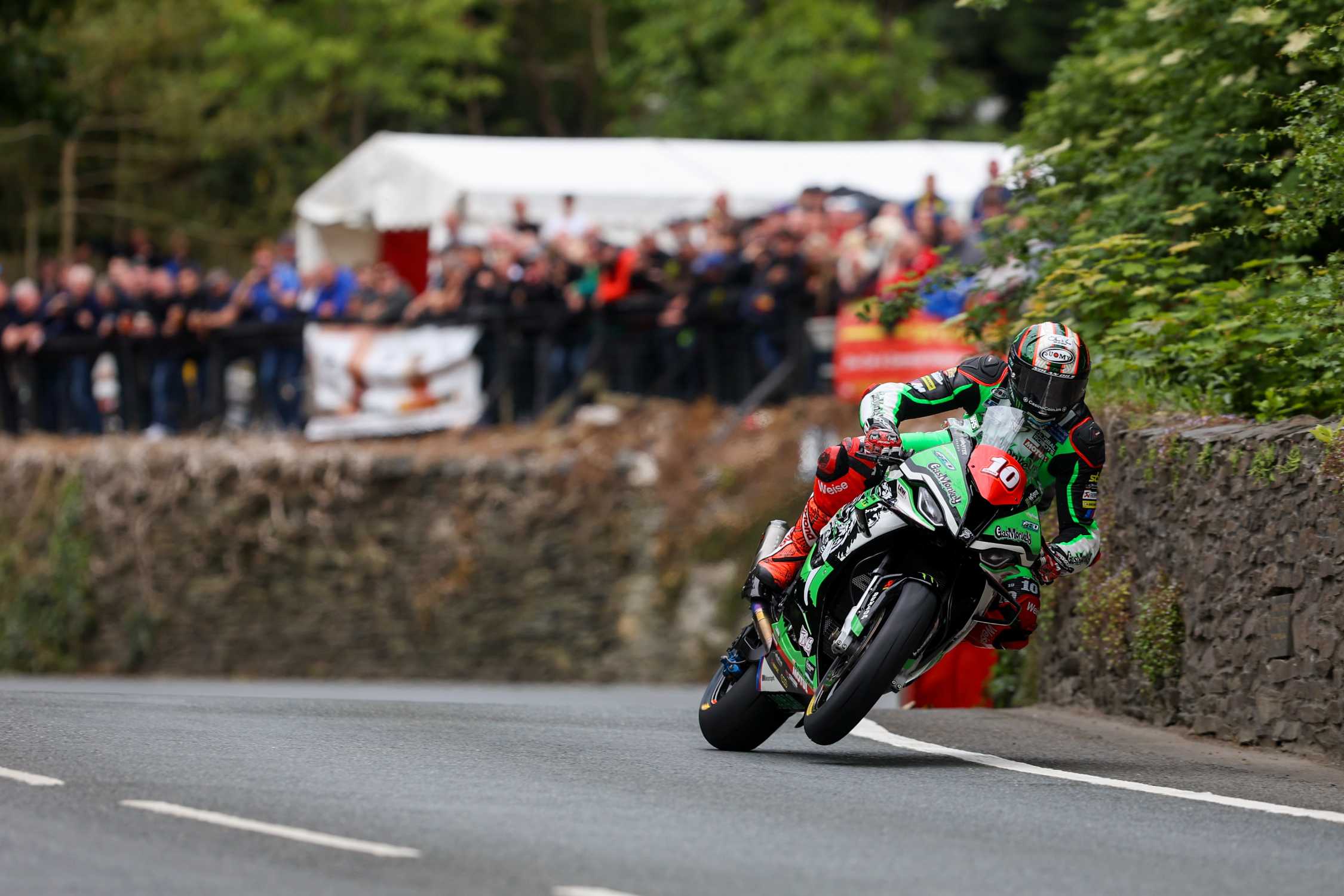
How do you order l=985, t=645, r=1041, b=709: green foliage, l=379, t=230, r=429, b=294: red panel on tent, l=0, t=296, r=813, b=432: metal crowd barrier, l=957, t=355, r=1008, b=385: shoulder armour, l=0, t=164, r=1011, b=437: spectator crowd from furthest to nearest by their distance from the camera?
l=379, t=230, r=429, b=294: red panel on tent → l=0, t=296, r=813, b=432: metal crowd barrier → l=0, t=164, r=1011, b=437: spectator crowd → l=985, t=645, r=1041, b=709: green foliage → l=957, t=355, r=1008, b=385: shoulder armour

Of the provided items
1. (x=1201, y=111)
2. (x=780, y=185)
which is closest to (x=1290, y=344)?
(x=1201, y=111)

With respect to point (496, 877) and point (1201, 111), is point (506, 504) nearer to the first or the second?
point (1201, 111)

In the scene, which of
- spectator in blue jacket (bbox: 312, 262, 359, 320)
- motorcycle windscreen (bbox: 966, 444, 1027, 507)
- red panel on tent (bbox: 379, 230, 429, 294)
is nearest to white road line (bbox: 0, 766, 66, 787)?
motorcycle windscreen (bbox: 966, 444, 1027, 507)

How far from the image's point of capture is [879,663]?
8516mm

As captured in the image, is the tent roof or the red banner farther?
the tent roof

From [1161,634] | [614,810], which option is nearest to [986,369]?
[1161,634]

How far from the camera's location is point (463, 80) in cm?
4838

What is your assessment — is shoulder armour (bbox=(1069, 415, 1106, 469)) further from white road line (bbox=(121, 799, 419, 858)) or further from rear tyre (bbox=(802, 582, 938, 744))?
white road line (bbox=(121, 799, 419, 858))

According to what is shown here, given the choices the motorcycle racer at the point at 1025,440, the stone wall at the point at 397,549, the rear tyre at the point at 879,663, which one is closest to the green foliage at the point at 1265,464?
the motorcycle racer at the point at 1025,440

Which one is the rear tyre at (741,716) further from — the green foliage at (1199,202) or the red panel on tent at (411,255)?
the red panel on tent at (411,255)

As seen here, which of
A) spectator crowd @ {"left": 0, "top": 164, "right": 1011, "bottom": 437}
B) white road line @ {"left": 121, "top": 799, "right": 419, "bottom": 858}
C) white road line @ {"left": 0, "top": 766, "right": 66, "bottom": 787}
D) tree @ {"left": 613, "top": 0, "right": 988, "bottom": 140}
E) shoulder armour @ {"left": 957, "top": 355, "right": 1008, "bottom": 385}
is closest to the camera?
white road line @ {"left": 121, "top": 799, "right": 419, "bottom": 858}

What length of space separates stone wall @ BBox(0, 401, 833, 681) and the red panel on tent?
7.45 m

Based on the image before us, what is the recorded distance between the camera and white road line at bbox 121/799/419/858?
21.7 ft

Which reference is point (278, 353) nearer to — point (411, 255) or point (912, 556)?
point (411, 255)
